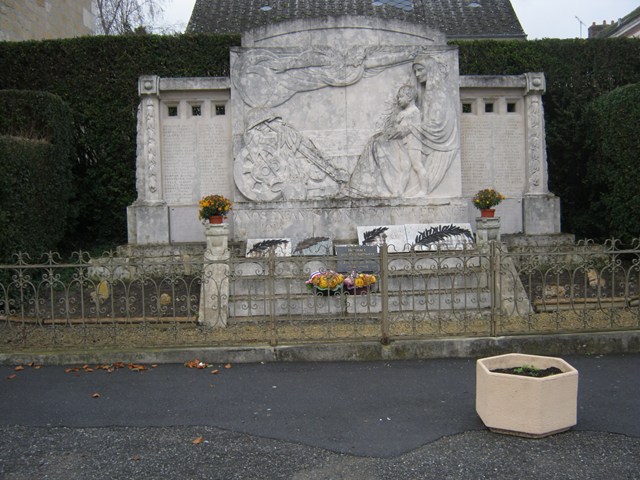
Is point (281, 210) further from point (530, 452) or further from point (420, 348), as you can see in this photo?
point (530, 452)

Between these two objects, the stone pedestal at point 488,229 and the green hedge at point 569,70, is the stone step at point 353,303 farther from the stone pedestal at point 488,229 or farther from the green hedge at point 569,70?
the green hedge at point 569,70

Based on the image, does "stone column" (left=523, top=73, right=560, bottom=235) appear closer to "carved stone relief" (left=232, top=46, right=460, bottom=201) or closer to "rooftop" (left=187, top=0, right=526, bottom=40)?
"carved stone relief" (left=232, top=46, right=460, bottom=201)

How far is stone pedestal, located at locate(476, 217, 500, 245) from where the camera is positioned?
8.52 metres

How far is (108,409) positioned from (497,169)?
8.54m

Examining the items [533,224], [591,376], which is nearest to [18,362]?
[591,376]

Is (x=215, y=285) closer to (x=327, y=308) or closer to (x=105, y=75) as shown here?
(x=327, y=308)

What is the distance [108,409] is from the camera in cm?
476

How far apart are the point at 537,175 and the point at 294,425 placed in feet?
26.4

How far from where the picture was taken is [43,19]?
615 inches

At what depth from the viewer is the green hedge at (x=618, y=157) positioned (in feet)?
32.3

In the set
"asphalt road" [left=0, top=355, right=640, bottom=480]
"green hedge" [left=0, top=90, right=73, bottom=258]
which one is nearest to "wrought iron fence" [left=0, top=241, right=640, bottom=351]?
"asphalt road" [left=0, top=355, right=640, bottom=480]

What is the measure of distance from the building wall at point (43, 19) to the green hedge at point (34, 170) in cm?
495

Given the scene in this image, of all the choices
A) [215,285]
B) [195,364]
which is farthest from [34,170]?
[195,364]

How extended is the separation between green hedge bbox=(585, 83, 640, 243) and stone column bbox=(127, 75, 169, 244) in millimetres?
7987
